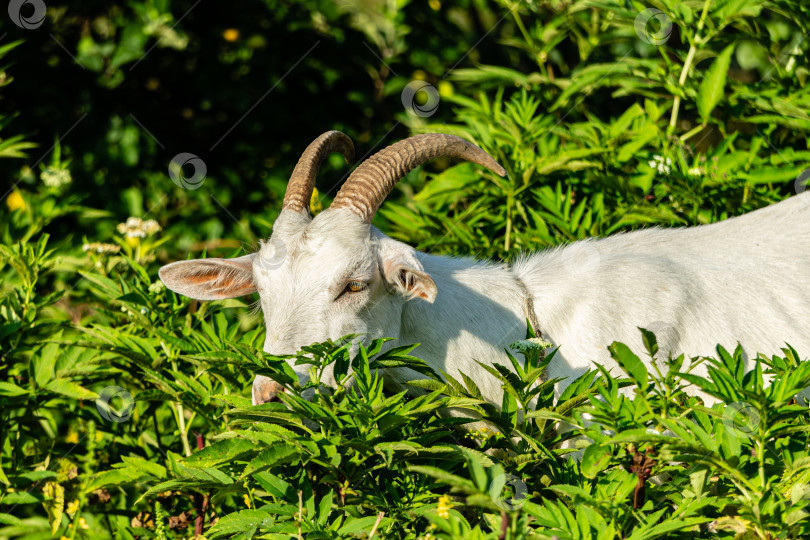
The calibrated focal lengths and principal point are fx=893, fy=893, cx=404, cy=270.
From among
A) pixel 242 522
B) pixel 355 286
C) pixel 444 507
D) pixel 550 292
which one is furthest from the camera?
pixel 550 292

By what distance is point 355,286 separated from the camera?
147 inches

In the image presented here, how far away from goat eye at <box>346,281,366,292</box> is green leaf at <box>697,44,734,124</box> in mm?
2344

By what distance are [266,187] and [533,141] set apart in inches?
122

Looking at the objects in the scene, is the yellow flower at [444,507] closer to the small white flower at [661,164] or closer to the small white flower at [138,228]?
the small white flower at [138,228]

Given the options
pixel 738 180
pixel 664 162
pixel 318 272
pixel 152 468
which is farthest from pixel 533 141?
pixel 152 468

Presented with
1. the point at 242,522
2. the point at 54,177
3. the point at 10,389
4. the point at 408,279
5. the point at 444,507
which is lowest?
the point at 444,507

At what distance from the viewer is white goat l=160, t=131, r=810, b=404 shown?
3.73 metres

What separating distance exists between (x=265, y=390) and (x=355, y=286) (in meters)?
0.65

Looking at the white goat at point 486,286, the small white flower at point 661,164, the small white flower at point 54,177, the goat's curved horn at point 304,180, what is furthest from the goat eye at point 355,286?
the small white flower at point 54,177

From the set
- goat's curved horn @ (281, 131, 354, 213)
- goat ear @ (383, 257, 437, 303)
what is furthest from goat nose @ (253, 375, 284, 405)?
goat's curved horn @ (281, 131, 354, 213)

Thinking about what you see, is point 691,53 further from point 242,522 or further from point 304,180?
point 242,522

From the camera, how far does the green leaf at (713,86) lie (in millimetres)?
4867

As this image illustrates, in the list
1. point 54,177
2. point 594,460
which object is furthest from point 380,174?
point 54,177

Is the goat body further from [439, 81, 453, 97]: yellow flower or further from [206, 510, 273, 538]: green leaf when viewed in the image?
[439, 81, 453, 97]: yellow flower
